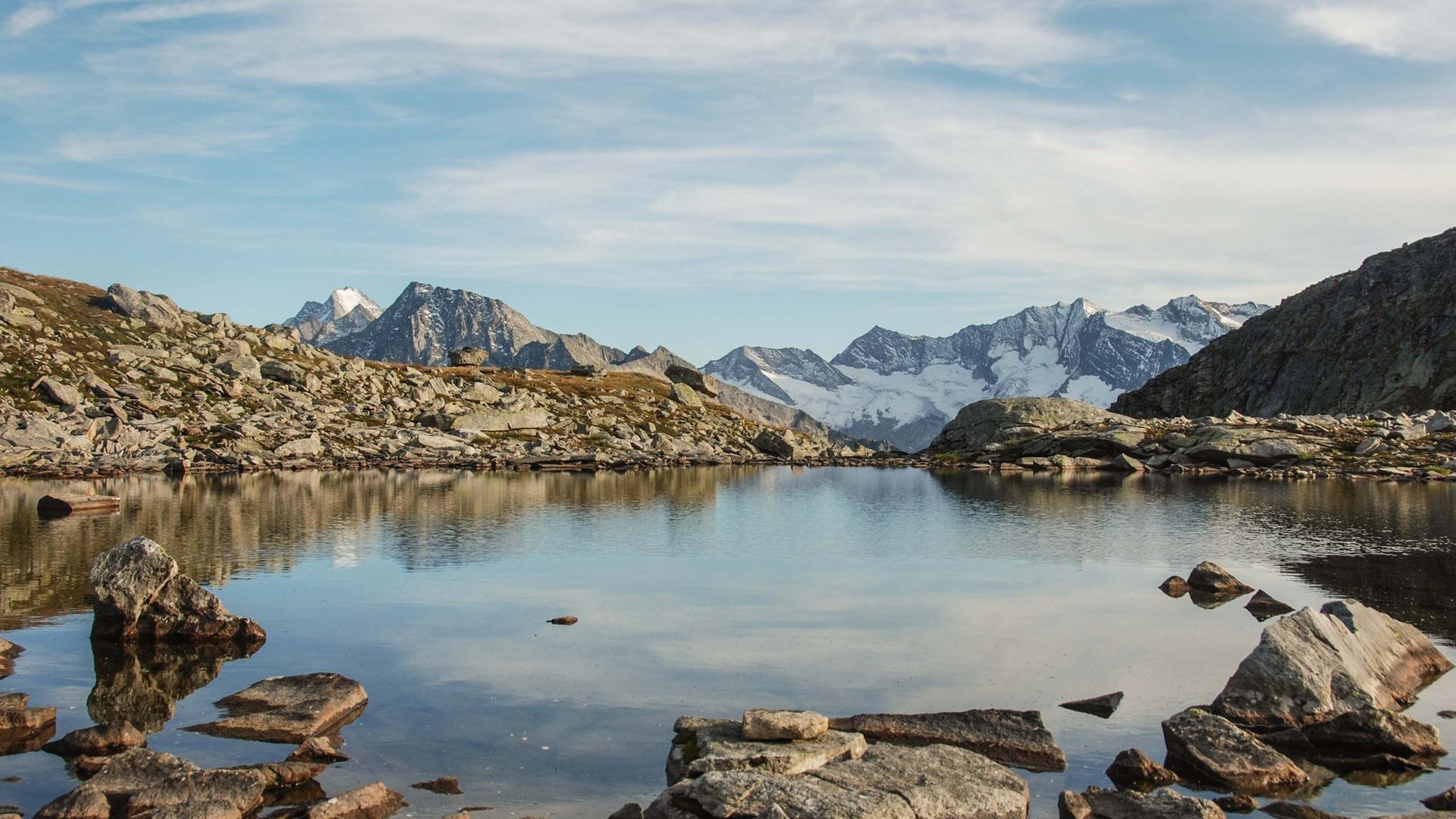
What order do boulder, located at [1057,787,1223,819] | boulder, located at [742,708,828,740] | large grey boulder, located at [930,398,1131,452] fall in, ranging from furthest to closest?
large grey boulder, located at [930,398,1131,452] → boulder, located at [742,708,828,740] → boulder, located at [1057,787,1223,819]

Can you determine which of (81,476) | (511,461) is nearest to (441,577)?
(81,476)

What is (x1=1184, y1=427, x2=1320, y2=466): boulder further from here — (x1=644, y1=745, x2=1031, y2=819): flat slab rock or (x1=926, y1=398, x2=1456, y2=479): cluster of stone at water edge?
(x1=644, y1=745, x2=1031, y2=819): flat slab rock

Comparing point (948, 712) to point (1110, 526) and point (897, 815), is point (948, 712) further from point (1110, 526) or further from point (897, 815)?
point (1110, 526)

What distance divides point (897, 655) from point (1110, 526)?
153ft

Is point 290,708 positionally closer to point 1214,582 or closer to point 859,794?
point 859,794

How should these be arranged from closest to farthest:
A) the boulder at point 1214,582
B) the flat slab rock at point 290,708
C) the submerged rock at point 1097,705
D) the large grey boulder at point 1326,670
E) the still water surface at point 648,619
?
1. the still water surface at point 648,619
2. the flat slab rock at point 290,708
3. the large grey boulder at point 1326,670
4. the submerged rock at point 1097,705
5. the boulder at point 1214,582

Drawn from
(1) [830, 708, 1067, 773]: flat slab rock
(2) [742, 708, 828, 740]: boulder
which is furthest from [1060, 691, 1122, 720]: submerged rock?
(2) [742, 708, 828, 740]: boulder

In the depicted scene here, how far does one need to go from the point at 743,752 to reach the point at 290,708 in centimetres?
1244

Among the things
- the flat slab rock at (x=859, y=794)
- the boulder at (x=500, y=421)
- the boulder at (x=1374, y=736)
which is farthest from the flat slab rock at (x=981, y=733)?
the boulder at (x=500, y=421)

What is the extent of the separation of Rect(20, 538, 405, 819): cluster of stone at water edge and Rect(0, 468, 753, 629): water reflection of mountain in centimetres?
516

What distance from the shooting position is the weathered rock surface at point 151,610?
36.4m

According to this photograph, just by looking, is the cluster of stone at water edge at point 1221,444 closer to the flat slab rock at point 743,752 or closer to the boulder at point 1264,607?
the boulder at point 1264,607

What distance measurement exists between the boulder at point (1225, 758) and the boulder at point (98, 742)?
2391 cm

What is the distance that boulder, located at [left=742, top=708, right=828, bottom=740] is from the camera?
77.5 feet
